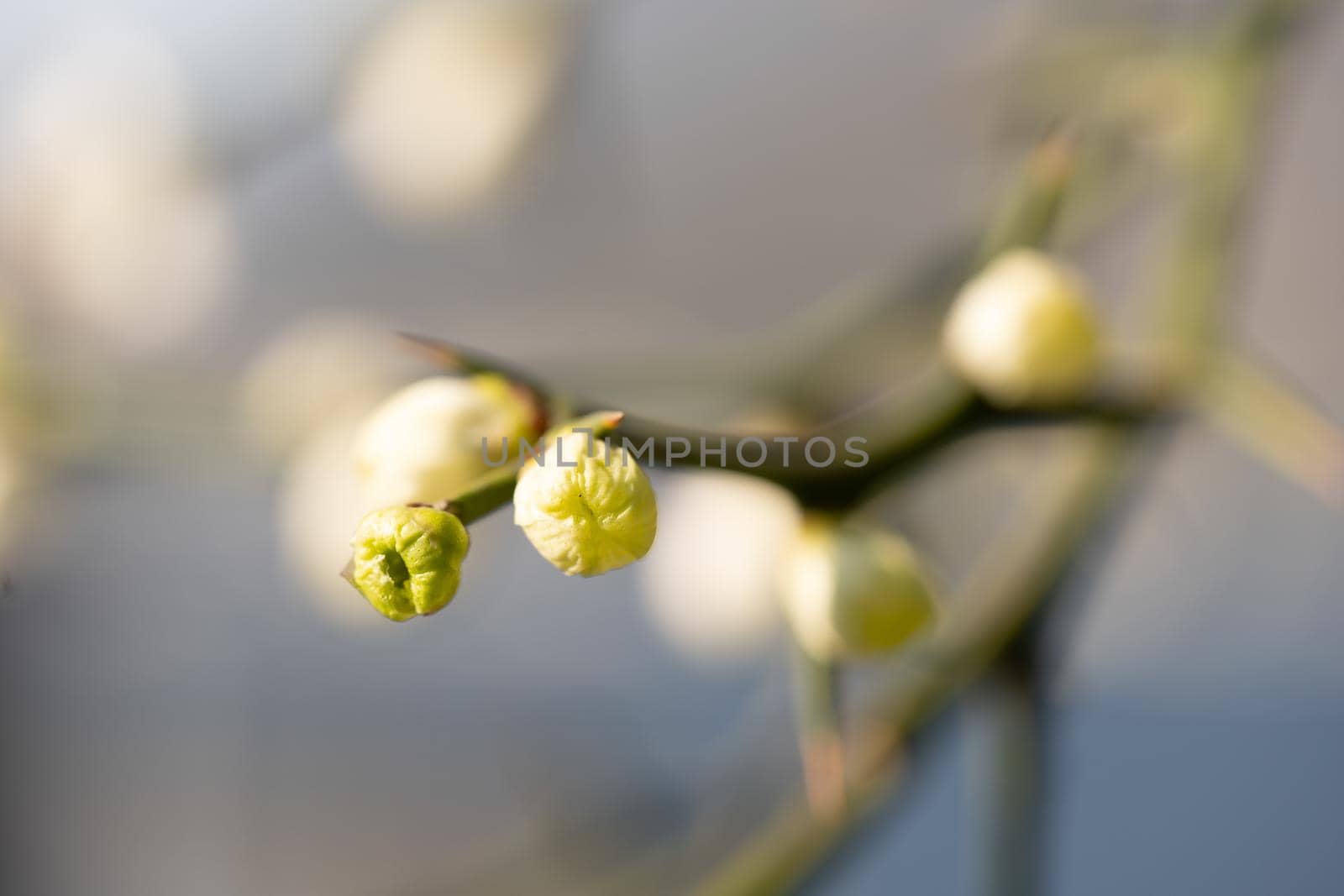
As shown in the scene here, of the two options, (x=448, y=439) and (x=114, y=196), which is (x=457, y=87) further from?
(x=448, y=439)

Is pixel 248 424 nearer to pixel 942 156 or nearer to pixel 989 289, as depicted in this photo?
pixel 989 289

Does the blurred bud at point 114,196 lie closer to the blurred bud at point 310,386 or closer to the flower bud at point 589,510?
the blurred bud at point 310,386

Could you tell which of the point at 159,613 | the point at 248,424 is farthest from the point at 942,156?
the point at 159,613

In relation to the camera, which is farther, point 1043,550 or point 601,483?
point 1043,550

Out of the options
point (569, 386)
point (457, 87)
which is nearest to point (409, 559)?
point (569, 386)

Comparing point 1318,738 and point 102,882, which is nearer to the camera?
point 1318,738

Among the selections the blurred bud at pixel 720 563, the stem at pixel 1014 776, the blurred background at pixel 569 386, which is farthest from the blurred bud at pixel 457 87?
the stem at pixel 1014 776
